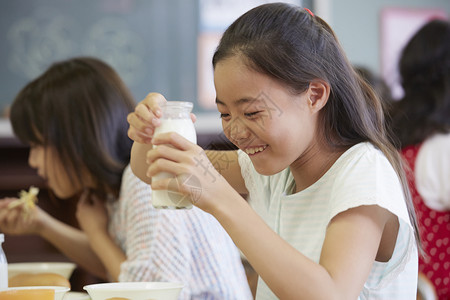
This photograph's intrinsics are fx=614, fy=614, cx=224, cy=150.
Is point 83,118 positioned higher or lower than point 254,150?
lower

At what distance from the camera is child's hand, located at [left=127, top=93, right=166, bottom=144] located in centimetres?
103

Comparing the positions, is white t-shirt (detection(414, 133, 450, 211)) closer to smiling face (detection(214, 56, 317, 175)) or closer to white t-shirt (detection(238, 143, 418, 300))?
white t-shirt (detection(238, 143, 418, 300))

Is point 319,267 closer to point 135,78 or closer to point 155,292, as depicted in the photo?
point 155,292

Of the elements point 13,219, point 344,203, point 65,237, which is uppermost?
point 344,203

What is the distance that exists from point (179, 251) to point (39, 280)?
39 cm

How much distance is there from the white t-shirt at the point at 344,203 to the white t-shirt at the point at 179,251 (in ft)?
0.74

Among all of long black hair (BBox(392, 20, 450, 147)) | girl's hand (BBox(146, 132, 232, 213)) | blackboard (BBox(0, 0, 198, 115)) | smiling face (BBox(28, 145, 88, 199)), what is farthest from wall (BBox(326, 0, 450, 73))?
girl's hand (BBox(146, 132, 232, 213))

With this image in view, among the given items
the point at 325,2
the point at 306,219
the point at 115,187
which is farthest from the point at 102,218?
the point at 325,2

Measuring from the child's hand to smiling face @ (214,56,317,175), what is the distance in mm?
111

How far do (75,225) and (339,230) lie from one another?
2.33 meters

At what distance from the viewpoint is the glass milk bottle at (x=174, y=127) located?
3.12 feet

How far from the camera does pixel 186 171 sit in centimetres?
83

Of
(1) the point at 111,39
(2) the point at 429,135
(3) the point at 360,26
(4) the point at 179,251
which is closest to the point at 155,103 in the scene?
(4) the point at 179,251

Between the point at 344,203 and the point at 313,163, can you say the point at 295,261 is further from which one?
the point at 313,163
